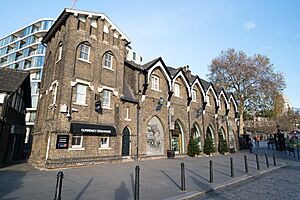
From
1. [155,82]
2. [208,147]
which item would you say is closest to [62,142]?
[155,82]

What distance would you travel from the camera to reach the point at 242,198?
6016mm

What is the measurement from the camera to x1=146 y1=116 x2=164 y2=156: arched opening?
1709cm

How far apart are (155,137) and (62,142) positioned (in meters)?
8.52

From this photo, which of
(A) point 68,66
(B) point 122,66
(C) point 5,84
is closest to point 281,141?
(B) point 122,66

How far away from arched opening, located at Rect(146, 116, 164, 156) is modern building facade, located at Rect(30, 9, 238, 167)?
6cm

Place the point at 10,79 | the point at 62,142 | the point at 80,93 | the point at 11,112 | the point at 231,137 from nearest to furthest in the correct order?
the point at 62,142
the point at 80,93
the point at 10,79
the point at 11,112
the point at 231,137

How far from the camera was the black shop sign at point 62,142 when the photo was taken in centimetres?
1165

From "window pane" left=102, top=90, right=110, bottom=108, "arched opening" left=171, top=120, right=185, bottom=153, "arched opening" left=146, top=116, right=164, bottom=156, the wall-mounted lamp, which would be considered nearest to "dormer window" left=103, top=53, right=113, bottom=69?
"window pane" left=102, top=90, right=110, bottom=108

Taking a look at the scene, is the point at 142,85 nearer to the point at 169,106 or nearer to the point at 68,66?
the point at 169,106

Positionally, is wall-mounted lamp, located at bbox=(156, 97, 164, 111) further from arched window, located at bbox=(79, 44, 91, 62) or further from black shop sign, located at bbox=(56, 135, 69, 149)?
black shop sign, located at bbox=(56, 135, 69, 149)

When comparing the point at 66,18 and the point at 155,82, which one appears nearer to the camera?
the point at 66,18

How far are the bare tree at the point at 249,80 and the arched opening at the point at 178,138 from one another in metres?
16.7

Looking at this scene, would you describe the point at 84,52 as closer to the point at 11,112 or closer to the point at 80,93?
the point at 80,93

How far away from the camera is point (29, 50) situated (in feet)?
146
